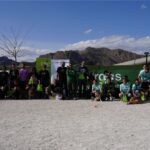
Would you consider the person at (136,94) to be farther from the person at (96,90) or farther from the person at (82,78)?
the person at (82,78)

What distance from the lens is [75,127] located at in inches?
377

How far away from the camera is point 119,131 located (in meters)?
8.91

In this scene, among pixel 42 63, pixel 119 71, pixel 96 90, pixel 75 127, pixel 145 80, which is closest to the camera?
pixel 75 127

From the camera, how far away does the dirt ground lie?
7.61 m

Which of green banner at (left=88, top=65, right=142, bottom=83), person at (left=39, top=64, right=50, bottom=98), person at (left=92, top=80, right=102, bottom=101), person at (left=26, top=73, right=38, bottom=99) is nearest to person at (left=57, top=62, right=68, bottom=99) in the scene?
person at (left=39, top=64, right=50, bottom=98)

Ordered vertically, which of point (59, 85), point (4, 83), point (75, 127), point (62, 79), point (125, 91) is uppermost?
point (62, 79)

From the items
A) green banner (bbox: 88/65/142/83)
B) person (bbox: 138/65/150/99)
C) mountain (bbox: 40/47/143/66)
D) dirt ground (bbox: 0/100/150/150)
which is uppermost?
mountain (bbox: 40/47/143/66)

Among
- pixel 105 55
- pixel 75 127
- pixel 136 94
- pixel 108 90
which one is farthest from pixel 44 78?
pixel 105 55

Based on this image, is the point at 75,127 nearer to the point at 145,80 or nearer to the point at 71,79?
the point at 145,80

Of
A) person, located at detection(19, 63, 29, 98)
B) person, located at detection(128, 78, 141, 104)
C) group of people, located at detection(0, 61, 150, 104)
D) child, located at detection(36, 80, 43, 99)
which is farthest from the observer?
person, located at detection(19, 63, 29, 98)

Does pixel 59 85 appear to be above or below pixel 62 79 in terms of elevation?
below

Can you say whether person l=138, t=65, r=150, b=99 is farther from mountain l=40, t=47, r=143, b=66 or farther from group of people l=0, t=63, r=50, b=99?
mountain l=40, t=47, r=143, b=66

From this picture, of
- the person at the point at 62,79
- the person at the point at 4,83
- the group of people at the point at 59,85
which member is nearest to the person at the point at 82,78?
the group of people at the point at 59,85

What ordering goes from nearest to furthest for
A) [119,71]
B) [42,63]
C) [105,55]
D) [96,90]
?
[96,90] → [119,71] → [42,63] → [105,55]
